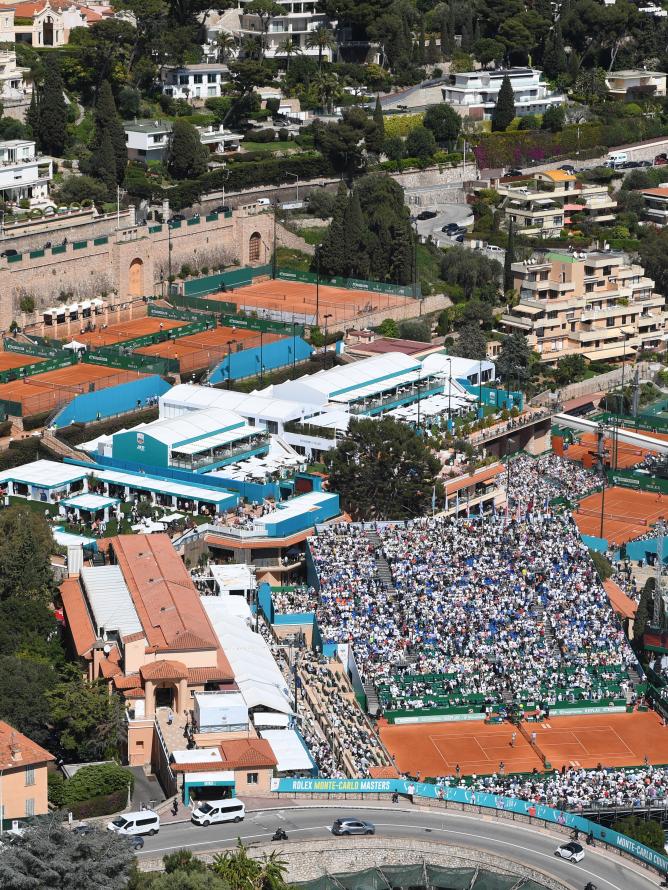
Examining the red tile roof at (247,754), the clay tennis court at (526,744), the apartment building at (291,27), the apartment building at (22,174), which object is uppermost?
the apartment building at (291,27)

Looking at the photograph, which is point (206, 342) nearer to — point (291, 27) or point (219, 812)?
point (291, 27)

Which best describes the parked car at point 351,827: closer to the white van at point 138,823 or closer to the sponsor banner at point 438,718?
the white van at point 138,823

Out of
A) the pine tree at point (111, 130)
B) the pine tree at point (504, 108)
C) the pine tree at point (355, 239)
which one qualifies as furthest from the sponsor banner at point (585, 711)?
the pine tree at point (504, 108)

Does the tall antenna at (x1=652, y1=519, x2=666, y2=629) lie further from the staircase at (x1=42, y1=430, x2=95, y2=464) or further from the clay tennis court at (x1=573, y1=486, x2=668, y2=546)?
the staircase at (x1=42, y1=430, x2=95, y2=464)

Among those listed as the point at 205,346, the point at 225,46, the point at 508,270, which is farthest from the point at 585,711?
the point at 225,46

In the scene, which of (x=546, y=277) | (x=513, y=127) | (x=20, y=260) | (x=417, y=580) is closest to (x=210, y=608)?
(x=417, y=580)

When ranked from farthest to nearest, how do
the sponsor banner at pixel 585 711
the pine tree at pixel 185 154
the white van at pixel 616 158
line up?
the white van at pixel 616 158 → the pine tree at pixel 185 154 → the sponsor banner at pixel 585 711

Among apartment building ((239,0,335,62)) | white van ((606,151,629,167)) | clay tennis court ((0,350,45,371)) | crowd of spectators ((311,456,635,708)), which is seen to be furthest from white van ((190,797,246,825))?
white van ((606,151,629,167))
